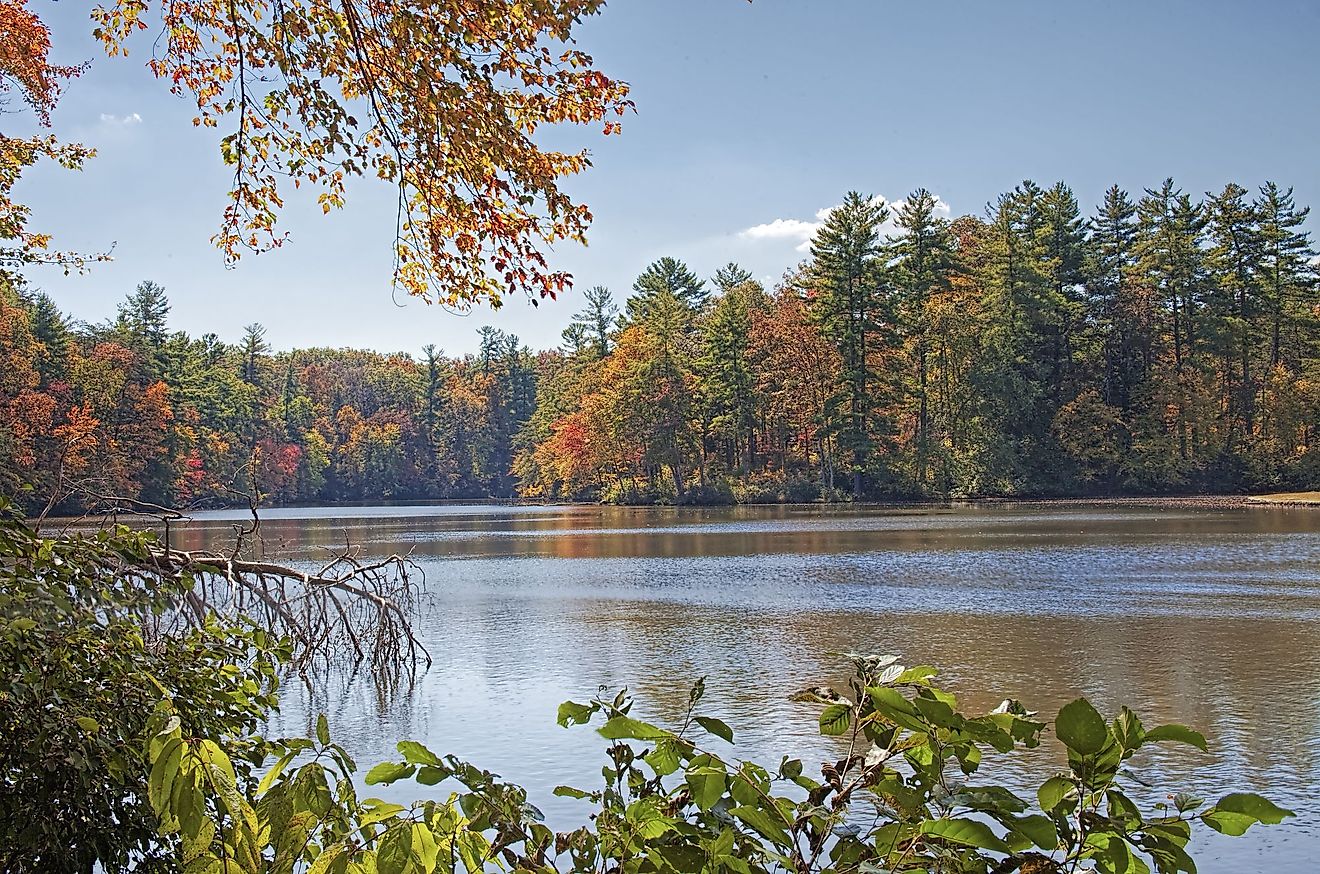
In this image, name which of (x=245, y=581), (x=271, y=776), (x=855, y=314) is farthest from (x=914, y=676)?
(x=855, y=314)

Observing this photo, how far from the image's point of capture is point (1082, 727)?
1358 mm

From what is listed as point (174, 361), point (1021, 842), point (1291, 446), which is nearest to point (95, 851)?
point (1021, 842)

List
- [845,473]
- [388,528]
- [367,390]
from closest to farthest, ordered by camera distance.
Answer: [388,528]
[845,473]
[367,390]

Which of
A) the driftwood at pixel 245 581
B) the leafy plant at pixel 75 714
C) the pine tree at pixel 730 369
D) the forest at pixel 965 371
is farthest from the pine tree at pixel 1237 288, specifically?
the leafy plant at pixel 75 714

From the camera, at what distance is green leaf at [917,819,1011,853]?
1.35 metres

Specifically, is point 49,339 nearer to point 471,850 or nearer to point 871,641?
point 871,641

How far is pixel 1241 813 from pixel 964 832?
33 centimetres

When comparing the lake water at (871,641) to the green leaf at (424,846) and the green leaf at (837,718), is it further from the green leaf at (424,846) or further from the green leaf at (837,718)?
the green leaf at (424,846)

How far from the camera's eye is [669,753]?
163cm

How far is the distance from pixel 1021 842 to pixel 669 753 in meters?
0.50

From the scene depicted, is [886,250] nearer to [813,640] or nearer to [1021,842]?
[813,640]

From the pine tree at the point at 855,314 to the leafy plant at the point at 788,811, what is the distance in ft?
155

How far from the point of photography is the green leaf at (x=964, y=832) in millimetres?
1353

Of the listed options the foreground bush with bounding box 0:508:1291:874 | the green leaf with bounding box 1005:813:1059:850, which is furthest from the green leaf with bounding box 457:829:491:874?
the green leaf with bounding box 1005:813:1059:850
